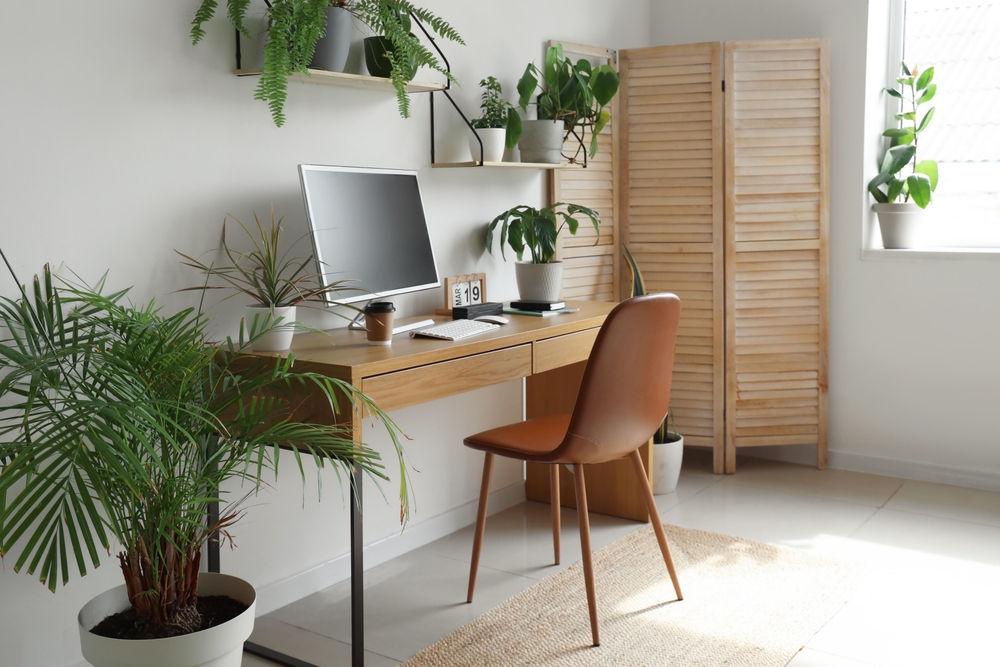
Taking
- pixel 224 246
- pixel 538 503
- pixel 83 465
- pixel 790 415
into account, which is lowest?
pixel 538 503

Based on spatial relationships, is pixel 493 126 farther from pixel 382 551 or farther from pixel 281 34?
pixel 382 551

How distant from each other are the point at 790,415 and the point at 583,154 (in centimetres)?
138

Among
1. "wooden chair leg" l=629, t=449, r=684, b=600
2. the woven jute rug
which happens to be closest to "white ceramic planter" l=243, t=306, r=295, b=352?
the woven jute rug

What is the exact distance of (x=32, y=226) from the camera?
1.97 meters

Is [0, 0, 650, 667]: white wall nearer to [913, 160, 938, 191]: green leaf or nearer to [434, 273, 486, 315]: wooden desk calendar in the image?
[434, 273, 486, 315]: wooden desk calendar

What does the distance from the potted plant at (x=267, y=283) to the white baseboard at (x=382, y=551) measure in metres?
0.74

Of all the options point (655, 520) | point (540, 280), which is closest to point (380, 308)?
point (540, 280)

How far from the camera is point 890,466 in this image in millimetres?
3805

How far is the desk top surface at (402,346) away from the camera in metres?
2.07

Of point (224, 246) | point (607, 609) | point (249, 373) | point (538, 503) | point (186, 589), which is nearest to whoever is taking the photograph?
point (186, 589)

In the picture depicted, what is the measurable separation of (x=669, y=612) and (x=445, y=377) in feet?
3.01

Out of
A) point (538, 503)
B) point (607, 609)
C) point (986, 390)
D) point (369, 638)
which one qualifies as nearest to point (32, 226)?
point (369, 638)

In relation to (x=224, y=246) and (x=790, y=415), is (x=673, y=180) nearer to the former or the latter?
(x=790, y=415)

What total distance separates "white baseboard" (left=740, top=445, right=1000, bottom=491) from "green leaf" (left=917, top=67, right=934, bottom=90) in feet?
4.98
